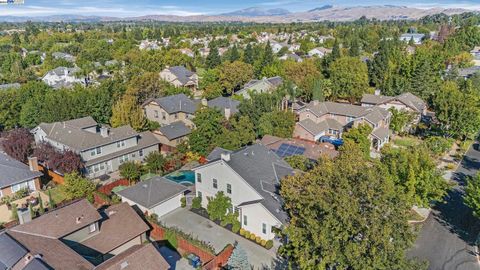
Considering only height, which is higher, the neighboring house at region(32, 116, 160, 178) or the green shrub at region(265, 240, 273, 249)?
the neighboring house at region(32, 116, 160, 178)

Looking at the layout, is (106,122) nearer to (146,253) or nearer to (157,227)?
(157,227)

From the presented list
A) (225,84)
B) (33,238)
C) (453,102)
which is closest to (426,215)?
(453,102)

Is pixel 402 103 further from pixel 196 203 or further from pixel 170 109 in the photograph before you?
pixel 196 203

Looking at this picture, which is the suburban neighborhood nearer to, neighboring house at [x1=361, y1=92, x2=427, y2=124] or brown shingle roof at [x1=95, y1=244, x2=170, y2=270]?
brown shingle roof at [x1=95, y1=244, x2=170, y2=270]

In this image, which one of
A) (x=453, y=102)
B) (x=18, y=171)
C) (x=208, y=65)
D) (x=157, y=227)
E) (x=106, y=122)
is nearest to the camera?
(x=157, y=227)

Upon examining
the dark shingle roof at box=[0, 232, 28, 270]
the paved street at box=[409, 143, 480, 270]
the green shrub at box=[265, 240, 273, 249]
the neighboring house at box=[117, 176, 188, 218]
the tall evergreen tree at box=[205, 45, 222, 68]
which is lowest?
the paved street at box=[409, 143, 480, 270]

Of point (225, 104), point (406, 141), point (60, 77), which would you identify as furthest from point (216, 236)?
point (60, 77)

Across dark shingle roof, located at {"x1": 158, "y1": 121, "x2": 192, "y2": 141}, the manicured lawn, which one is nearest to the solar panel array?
dark shingle roof, located at {"x1": 158, "y1": 121, "x2": 192, "y2": 141}
